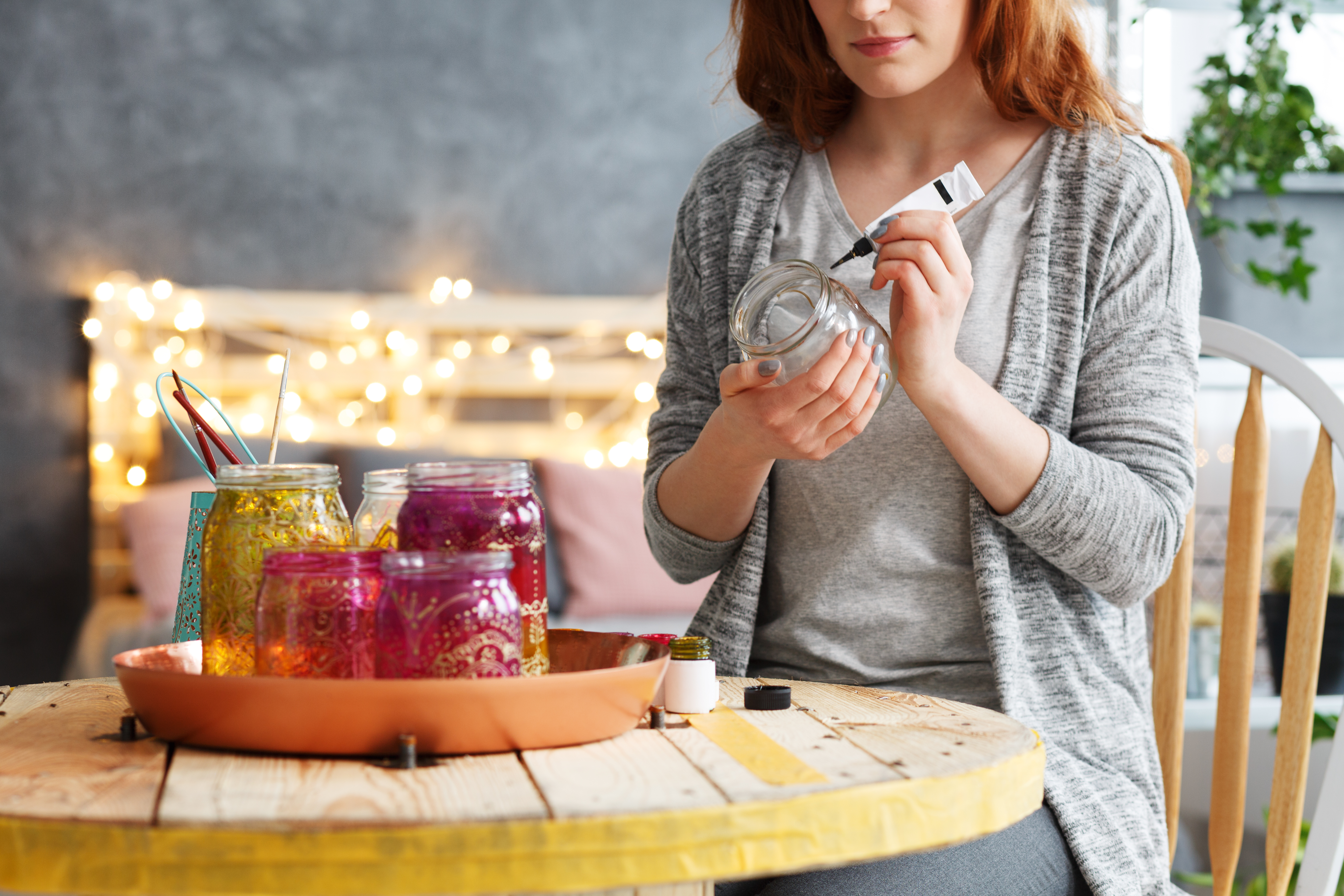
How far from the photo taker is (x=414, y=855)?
47 cm

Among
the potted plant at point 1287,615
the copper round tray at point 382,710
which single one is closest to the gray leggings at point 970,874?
the copper round tray at point 382,710

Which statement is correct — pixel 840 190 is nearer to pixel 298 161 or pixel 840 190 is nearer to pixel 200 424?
pixel 200 424

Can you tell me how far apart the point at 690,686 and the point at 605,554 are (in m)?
2.00

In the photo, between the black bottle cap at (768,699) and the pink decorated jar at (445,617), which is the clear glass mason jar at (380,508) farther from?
the black bottle cap at (768,699)

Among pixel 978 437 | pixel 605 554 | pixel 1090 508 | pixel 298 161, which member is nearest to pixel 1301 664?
pixel 1090 508

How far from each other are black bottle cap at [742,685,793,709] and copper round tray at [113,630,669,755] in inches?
5.1

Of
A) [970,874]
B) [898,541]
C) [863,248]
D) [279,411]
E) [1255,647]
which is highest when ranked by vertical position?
[863,248]

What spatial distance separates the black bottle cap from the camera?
74cm

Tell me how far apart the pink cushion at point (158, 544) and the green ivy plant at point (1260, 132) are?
6.79 ft

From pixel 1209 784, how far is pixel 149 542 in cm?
210

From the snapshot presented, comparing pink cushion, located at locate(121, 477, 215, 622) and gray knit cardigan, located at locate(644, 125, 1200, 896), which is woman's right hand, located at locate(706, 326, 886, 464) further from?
pink cushion, located at locate(121, 477, 215, 622)

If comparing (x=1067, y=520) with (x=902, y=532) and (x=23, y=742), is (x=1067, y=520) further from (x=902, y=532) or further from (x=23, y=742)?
(x=23, y=742)

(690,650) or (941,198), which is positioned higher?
(941,198)

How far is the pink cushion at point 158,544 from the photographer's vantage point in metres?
2.52
